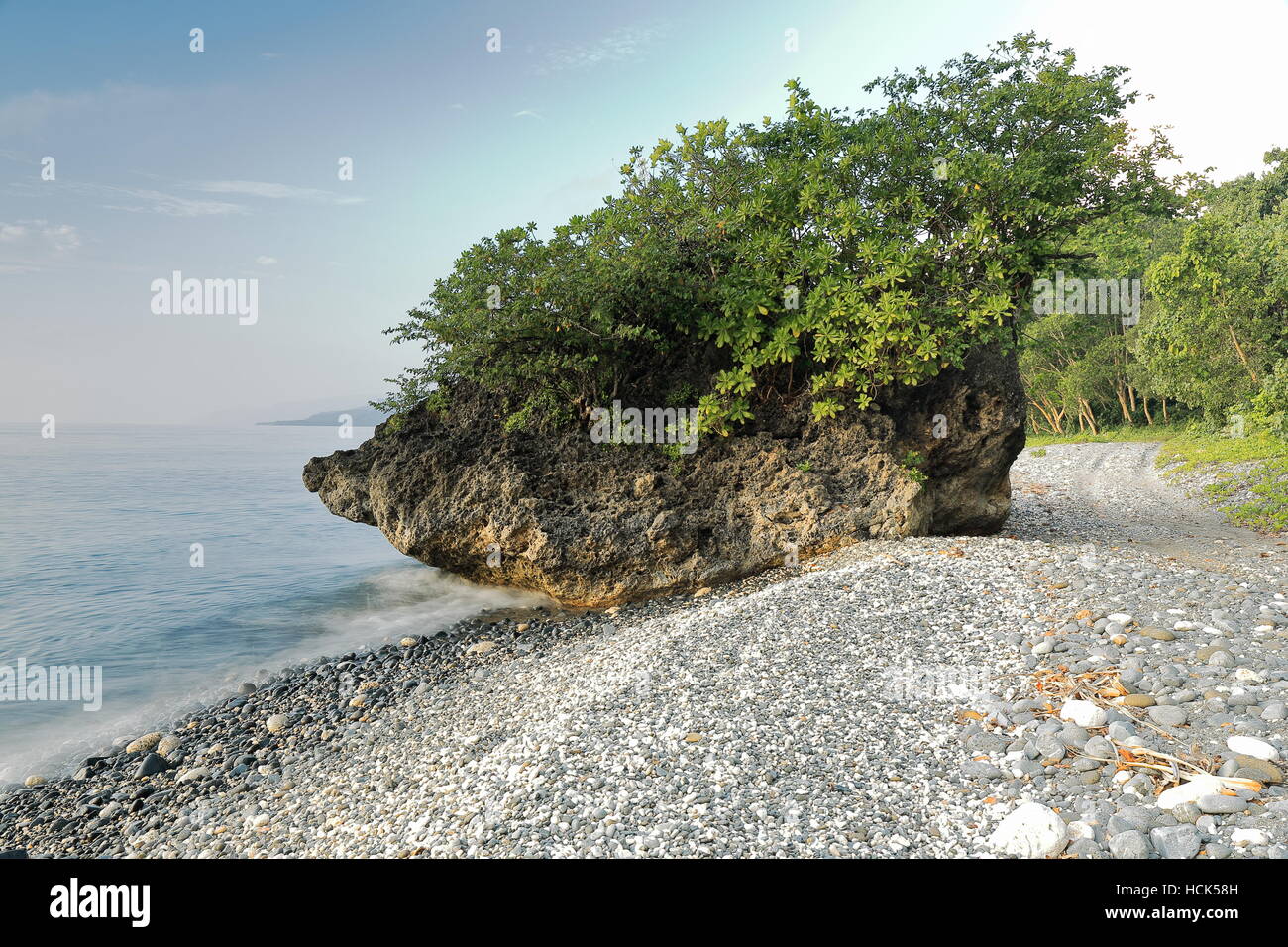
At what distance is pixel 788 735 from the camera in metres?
6.02

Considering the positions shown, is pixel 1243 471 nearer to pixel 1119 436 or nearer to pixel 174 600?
pixel 1119 436

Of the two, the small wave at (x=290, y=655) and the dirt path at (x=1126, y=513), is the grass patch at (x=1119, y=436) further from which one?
the small wave at (x=290, y=655)

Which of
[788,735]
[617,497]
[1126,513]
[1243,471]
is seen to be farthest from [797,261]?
[1243,471]

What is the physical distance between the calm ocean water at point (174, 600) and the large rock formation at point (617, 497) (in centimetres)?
154

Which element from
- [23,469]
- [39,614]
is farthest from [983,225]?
[23,469]

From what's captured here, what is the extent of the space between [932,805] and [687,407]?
351 inches

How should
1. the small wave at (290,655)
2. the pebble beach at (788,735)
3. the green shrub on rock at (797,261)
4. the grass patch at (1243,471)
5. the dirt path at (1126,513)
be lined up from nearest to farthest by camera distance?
1. the pebble beach at (788,735)
2. the small wave at (290,655)
3. the green shrub on rock at (797,261)
4. the dirt path at (1126,513)
5. the grass patch at (1243,471)

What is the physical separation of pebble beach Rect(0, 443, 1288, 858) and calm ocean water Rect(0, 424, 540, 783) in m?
1.21

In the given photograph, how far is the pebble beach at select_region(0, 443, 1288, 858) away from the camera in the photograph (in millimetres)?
4715

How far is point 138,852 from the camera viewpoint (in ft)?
22.0

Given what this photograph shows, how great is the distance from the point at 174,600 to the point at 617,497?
34.5 ft

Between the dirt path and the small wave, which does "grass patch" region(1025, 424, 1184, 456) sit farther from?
the small wave

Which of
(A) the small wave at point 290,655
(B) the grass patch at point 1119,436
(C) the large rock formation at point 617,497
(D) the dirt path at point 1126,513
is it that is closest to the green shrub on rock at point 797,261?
(C) the large rock formation at point 617,497

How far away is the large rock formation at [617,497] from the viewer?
39.8 feet
